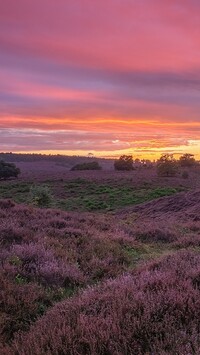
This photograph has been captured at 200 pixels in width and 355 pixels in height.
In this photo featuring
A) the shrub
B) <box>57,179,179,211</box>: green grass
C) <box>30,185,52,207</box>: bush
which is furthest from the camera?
<box>57,179,179,211</box>: green grass

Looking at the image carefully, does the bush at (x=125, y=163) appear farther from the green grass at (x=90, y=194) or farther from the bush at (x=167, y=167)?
the green grass at (x=90, y=194)

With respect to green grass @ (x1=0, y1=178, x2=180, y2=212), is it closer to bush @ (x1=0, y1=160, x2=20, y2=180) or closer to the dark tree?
bush @ (x1=0, y1=160, x2=20, y2=180)

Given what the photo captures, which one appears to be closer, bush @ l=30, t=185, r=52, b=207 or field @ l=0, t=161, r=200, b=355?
field @ l=0, t=161, r=200, b=355

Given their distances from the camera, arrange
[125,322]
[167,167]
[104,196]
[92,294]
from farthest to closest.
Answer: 1. [167,167]
2. [104,196]
3. [92,294]
4. [125,322]

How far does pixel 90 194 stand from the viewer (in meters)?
46.5

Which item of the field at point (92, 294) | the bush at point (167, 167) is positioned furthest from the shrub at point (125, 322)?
the bush at point (167, 167)

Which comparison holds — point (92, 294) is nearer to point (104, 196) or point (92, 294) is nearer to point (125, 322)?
point (125, 322)

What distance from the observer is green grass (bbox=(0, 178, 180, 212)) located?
130ft

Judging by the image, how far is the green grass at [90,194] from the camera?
39.5 metres

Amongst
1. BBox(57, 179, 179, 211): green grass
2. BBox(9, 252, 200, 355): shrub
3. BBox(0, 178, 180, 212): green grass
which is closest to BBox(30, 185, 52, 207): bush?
BBox(0, 178, 180, 212): green grass

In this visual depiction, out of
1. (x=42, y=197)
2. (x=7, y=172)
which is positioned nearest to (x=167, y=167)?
(x=7, y=172)


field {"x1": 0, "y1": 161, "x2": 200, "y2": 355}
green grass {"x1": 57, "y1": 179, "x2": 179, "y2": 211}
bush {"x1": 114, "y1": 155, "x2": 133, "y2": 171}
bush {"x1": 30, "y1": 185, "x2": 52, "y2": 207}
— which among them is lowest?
green grass {"x1": 57, "y1": 179, "x2": 179, "y2": 211}

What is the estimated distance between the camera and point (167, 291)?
528 centimetres

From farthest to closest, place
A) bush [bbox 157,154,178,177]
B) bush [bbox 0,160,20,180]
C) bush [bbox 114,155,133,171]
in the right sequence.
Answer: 1. bush [bbox 114,155,133,171]
2. bush [bbox 0,160,20,180]
3. bush [bbox 157,154,178,177]
